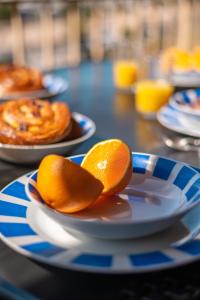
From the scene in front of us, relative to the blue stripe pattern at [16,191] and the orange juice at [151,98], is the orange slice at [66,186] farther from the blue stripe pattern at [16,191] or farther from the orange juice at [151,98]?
the orange juice at [151,98]

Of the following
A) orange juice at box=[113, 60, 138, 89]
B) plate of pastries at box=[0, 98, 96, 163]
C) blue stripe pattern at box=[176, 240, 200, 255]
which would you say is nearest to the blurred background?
orange juice at box=[113, 60, 138, 89]

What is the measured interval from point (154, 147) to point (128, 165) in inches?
14.7

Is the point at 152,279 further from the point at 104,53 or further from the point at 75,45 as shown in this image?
the point at 104,53

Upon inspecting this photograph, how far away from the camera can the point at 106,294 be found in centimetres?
46

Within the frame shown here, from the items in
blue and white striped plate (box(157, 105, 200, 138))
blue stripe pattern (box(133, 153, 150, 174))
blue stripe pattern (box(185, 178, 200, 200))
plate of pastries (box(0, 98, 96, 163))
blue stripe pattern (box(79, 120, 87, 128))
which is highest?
blue stripe pattern (box(185, 178, 200, 200))

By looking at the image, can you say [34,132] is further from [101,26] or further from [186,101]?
[101,26]

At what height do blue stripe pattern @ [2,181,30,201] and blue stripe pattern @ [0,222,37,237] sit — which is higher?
blue stripe pattern @ [0,222,37,237]

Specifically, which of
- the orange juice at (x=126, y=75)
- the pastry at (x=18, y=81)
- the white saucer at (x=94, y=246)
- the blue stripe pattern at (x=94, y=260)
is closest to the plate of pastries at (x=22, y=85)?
the pastry at (x=18, y=81)

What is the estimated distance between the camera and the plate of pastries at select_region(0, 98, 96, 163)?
0.83 meters

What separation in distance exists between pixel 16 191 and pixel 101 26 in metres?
2.81

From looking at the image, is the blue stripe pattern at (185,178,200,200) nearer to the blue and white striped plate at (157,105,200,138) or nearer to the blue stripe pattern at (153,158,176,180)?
the blue stripe pattern at (153,158,176,180)

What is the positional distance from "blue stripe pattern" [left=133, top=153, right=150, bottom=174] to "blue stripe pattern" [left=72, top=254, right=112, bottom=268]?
8.5 inches

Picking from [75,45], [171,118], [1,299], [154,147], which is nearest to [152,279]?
[1,299]

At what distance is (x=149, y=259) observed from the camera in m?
0.48
